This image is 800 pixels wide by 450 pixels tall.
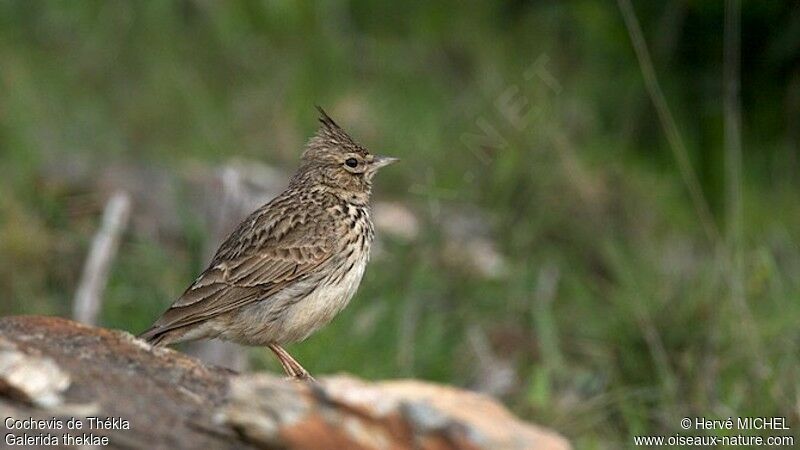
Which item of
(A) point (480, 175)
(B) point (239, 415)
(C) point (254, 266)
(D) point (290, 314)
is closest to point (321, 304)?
(D) point (290, 314)

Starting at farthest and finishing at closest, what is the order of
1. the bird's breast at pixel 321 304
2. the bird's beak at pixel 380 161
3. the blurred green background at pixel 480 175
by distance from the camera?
the blurred green background at pixel 480 175 → the bird's beak at pixel 380 161 → the bird's breast at pixel 321 304

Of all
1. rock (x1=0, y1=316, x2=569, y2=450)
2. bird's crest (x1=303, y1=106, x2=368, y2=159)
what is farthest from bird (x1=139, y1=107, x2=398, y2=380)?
rock (x1=0, y1=316, x2=569, y2=450)

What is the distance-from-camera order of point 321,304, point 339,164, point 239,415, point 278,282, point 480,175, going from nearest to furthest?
point 239,415, point 321,304, point 278,282, point 339,164, point 480,175

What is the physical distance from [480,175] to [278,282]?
3.85 m

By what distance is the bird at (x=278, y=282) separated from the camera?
6523mm

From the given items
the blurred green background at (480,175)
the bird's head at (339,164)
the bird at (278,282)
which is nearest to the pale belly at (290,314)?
the bird at (278,282)

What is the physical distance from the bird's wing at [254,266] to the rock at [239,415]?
68.8 inches

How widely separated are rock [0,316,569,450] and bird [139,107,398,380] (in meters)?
1.71

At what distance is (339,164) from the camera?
23.5 feet

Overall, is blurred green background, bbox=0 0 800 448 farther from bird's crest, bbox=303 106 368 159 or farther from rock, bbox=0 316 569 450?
rock, bbox=0 316 569 450

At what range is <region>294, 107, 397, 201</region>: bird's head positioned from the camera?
282 inches

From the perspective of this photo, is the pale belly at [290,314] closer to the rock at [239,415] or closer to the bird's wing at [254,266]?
the bird's wing at [254,266]

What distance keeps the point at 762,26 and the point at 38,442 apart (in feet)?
25.9

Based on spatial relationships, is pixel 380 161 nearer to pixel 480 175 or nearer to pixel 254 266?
pixel 254 266
